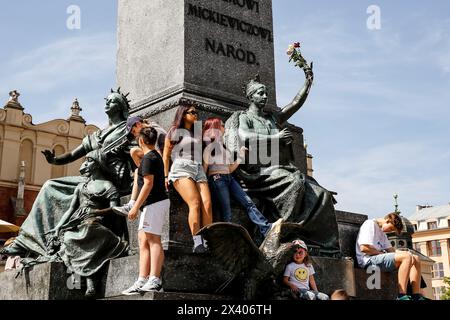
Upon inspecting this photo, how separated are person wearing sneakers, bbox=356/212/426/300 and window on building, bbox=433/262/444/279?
201ft

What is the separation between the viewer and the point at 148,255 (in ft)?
19.7

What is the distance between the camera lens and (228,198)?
7.02m

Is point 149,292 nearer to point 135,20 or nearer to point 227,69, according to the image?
point 227,69

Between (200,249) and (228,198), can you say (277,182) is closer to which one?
(228,198)

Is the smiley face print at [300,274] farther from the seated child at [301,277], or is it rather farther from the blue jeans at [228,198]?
the blue jeans at [228,198]

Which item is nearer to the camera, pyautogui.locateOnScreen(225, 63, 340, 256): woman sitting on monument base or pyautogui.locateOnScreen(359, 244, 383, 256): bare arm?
pyautogui.locateOnScreen(225, 63, 340, 256): woman sitting on monument base

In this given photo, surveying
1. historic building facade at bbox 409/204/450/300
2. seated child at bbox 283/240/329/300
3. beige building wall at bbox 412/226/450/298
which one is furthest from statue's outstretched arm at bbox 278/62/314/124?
beige building wall at bbox 412/226/450/298

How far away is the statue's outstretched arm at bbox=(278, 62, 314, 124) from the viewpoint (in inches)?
353

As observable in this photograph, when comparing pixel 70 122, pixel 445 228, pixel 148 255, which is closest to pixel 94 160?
pixel 148 255

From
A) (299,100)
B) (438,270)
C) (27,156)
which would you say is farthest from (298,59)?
(438,270)

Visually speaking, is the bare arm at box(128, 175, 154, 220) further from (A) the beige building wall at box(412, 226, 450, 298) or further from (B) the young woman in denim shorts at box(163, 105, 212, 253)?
(A) the beige building wall at box(412, 226, 450, 298)

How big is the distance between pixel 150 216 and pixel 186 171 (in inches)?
31.3

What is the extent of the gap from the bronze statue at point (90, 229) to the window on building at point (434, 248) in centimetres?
6409
